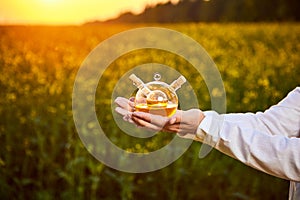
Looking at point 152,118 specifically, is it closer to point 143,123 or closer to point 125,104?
point 143,123

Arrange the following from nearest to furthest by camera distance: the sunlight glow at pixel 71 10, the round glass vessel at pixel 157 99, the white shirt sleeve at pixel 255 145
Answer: the white shirt sleeve at pixel 255 145 → the round glass vessel at pixel 157 99 → the sunlight glow at pixel 71 10

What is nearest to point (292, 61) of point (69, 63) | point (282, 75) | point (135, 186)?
point (282, 75)

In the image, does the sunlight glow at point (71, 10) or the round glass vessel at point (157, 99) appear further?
the sunlight glow at point (71, 10)

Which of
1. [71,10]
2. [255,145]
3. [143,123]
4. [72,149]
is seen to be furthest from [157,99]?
[71,10]

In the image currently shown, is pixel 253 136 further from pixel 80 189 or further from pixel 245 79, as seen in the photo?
pixel 245 79

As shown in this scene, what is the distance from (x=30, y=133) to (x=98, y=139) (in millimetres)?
372

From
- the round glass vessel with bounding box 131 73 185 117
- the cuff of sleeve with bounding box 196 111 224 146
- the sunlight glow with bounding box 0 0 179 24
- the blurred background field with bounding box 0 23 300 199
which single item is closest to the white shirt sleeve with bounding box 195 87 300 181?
the cuff of sleeve with bounding box 196 111 224 146

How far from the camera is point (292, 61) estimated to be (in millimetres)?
4875

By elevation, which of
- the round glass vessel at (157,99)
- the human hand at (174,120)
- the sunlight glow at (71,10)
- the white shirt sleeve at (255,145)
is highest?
the sunlight glow at (71,10)

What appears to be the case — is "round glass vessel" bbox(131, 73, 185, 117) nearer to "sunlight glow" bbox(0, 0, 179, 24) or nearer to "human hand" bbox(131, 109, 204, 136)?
"human hand" bbox(131, 109, 204, 136)

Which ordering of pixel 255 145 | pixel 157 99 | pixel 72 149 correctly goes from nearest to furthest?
1. pixel 255 145
2. pixel 157 99
3. pixel 72 149

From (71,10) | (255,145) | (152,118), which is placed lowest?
(255,145)

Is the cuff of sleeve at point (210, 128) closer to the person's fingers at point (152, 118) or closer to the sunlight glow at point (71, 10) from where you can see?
the person's fingers at point (152, 118)

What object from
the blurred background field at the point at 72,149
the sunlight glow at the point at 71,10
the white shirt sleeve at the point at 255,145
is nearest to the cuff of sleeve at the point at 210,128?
the white shirt sleeve at the point at 255,145
